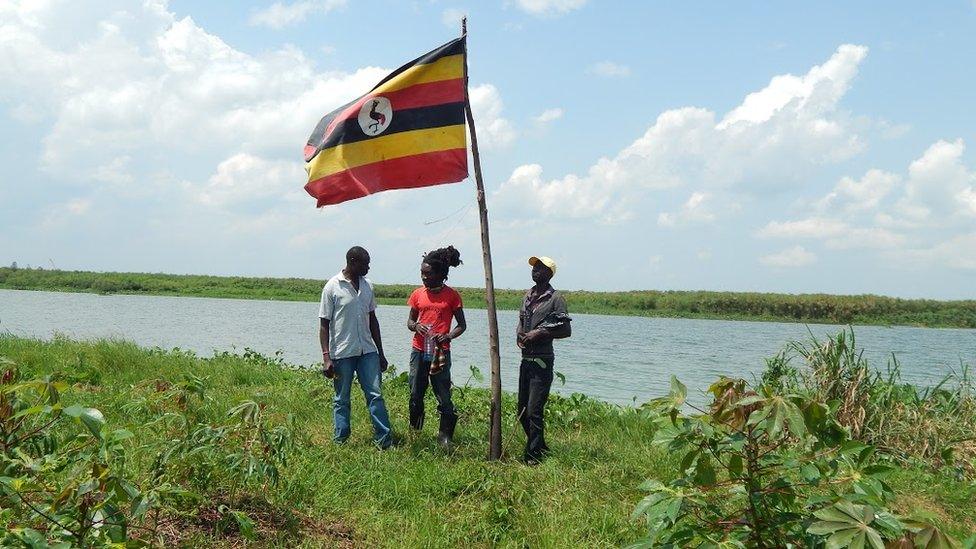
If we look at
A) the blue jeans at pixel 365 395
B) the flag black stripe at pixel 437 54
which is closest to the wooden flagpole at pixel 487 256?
the flag black stripe at pixel 437 54

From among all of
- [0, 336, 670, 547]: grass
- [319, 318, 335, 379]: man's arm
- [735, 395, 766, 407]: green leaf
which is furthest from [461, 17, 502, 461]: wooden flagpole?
[735, 395, 766, 407]: green leaf

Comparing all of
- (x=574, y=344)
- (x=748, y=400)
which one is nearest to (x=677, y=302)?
(x=574, y=344)

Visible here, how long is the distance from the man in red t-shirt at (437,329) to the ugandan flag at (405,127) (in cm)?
96

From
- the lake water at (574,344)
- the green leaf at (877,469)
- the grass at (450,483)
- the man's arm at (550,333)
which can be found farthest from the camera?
the lake water at (574,344)

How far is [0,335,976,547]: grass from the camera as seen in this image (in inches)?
164

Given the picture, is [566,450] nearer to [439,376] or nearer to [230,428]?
[439,376]

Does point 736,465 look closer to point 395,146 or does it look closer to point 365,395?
point 395,146

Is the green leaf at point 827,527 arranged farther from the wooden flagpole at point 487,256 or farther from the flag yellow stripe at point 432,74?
the flag yellow stripe at point 432,74

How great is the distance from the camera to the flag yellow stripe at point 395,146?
18.5 ft

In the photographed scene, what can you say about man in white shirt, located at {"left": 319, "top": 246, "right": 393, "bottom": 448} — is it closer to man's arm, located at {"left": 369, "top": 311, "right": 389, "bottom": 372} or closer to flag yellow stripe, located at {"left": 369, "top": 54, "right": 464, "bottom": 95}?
man's arm, located at {"left": 369, "top": 311, "right": 389, "bottom": 372}

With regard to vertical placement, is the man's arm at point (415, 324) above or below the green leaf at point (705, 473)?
above

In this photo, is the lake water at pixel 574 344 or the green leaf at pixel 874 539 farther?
the lake water at pixel 574 344

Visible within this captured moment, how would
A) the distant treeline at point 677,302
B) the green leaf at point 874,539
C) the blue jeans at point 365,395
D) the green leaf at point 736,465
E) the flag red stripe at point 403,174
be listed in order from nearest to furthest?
the green leaf at point 874,539, the green leaf at point 736,465, the flag red stripe at point 403,174, the blue jeans at point 365,395, the distant treeline at point 677,302

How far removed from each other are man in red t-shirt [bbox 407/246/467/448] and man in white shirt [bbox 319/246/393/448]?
0.40m
